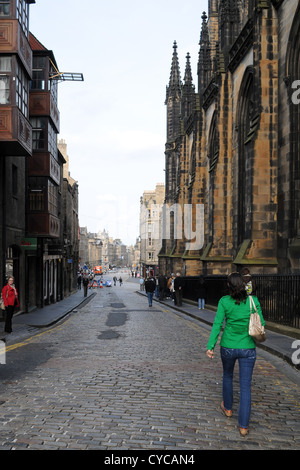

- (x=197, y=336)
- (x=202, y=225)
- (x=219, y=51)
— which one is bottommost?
(x=197, y=336)

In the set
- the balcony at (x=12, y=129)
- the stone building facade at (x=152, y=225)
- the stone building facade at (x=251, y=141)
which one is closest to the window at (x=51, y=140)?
the balcony at (x=12, y=129)

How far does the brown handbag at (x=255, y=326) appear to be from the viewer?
509cm

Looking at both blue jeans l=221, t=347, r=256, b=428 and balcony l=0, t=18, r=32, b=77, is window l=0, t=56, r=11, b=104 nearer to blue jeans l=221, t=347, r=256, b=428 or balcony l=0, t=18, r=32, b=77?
balcony l=0, t=18, r=32, b=77

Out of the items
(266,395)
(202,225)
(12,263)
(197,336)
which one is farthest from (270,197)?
(202,225)

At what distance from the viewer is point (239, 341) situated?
5184 millimetres

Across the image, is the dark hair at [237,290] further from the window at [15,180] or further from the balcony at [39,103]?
the balcony at [39,103]

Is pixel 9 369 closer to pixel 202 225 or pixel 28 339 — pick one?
pixel 28 339

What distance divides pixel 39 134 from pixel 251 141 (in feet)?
34.2

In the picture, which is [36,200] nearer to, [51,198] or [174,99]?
[51,198]

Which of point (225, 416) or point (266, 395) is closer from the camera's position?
point (225, 416)

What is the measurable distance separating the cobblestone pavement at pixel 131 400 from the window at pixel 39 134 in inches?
545

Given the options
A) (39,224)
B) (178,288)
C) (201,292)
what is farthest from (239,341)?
(178,288)

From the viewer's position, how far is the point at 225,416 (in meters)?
5.73

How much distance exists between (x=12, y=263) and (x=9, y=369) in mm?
11466
